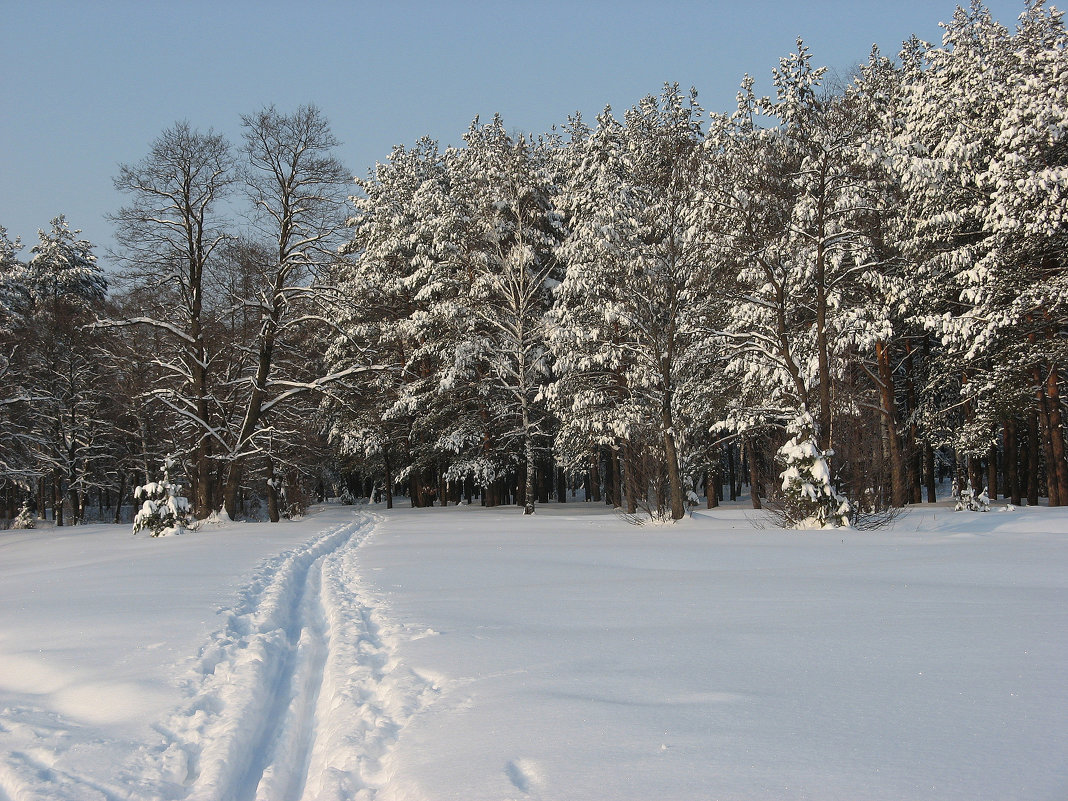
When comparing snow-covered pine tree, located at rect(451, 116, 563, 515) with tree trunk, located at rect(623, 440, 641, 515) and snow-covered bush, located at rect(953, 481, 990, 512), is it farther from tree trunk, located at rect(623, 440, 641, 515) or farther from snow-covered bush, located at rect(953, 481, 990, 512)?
snow-covered bush, located at rect(953, 481, 990, 512)

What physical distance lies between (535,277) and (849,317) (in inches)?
480

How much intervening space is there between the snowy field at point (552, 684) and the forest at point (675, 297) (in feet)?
26.5

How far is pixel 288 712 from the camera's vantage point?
15.8 feet

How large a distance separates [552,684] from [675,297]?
16.1 meters

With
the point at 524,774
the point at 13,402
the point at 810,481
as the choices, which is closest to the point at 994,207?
the point at 810,481

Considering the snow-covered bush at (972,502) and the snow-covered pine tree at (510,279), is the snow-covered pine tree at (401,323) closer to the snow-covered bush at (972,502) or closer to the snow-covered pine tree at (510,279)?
the snow-covered pine tree at (510,279)

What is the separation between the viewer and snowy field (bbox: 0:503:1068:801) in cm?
339

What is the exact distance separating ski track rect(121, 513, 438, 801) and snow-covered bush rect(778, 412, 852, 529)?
31.4ft

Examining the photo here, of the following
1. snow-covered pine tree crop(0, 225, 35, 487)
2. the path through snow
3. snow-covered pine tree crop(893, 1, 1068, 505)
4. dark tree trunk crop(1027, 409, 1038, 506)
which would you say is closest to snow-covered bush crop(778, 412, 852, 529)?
snow-covered pine tree crop(893, 1, 1068, 505)

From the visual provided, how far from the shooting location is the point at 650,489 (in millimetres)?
20031

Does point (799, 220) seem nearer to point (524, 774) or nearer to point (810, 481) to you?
point (810, 481)

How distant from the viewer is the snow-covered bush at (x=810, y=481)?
1428 cm

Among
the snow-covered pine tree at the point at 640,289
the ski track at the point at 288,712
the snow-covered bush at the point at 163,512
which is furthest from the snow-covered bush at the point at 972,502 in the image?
the snow-covered bush at the point at 163,512

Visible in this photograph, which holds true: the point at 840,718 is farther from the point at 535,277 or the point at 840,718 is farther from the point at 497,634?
the point at 535,277
